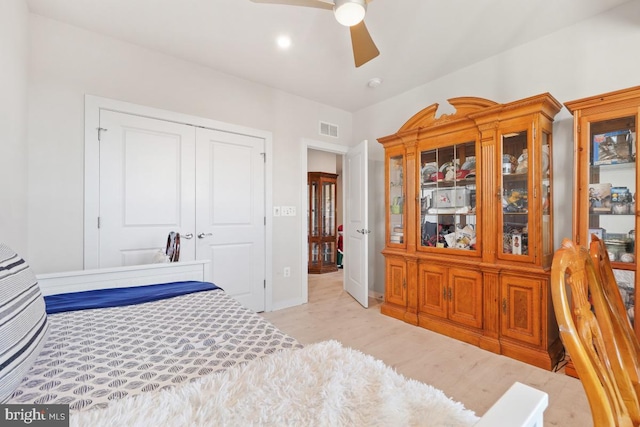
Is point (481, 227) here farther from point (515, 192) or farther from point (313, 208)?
point (313, 208)

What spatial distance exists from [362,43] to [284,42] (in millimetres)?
888

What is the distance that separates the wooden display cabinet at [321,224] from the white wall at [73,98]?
2.65 meters

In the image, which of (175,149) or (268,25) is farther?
(175,149)

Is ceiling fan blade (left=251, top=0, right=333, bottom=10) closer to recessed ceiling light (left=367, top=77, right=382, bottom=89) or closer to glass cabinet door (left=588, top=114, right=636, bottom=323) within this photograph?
recessed ceiling light (left=367, top=77, right=382, bottom=89)

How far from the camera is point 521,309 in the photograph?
2.20 metres

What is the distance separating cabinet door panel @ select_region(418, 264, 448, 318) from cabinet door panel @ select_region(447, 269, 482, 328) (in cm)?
7

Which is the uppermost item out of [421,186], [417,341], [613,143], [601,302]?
[613,143]

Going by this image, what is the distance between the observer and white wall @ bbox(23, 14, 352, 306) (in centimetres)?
215

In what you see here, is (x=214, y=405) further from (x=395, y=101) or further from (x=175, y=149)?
(x=395, y=101)

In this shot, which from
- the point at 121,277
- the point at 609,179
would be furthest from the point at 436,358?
the point at 121,277

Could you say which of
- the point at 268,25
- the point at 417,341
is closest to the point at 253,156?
the point at 268,25

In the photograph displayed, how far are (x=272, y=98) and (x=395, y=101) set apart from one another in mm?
1572

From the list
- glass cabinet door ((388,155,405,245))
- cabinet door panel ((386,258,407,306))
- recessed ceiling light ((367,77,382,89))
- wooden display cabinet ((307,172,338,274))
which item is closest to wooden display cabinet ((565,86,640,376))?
cabinet door panel ((386,258,407,306))

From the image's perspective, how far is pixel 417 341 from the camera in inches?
98.9
